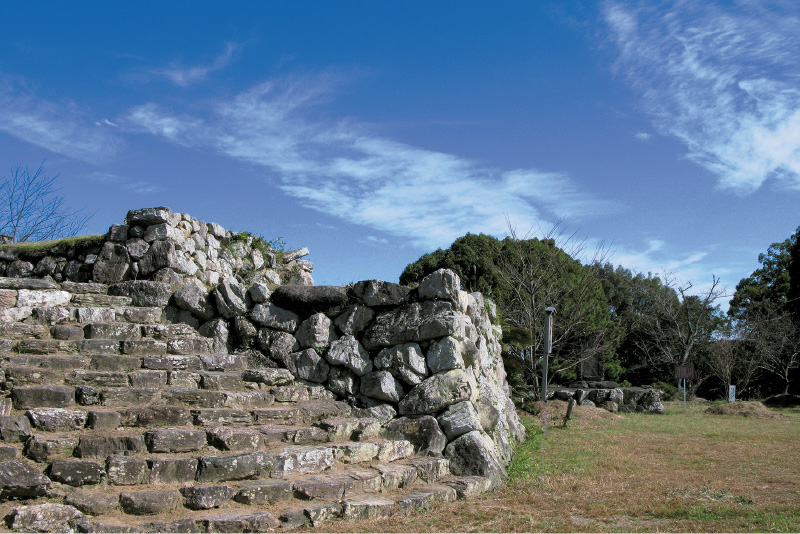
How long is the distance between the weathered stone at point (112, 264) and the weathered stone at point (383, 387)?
424 centimetres

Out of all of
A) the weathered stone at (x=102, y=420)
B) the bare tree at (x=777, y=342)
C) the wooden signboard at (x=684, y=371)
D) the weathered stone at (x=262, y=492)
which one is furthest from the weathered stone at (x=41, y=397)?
the bare tree at (x=777, y=342)

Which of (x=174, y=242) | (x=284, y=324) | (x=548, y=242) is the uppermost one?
(x=548, y=242)

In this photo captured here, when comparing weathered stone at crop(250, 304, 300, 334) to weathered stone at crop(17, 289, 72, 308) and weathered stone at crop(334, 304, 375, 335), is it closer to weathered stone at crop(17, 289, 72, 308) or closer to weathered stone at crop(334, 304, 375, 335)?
weathered stone at crop(334, 304, 375, 335)

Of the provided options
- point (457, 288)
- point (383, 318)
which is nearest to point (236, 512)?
point (383, 318)

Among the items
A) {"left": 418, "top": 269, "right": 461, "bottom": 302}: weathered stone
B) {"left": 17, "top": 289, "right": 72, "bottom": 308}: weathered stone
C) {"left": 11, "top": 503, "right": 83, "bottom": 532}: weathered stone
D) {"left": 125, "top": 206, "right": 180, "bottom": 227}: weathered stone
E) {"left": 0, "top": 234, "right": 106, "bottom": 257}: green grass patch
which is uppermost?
{"left": 125, "top": 206, "right": 180, "bottom": 227}: weathered stone

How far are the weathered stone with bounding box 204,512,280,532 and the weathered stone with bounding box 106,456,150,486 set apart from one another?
853mm

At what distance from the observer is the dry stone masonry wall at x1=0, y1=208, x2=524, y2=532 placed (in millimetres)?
4703

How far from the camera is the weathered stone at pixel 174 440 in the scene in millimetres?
5105

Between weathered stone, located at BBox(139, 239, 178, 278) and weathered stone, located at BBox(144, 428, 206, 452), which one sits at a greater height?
weathered stone, located at BBox(139, 239, 178, 278)

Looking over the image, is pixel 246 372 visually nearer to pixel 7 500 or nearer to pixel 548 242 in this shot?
pixel 7 500

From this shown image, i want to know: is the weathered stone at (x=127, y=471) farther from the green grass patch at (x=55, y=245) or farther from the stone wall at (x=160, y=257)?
the green grass patch at (x=55, y=245)

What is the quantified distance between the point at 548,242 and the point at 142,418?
48.6 feet

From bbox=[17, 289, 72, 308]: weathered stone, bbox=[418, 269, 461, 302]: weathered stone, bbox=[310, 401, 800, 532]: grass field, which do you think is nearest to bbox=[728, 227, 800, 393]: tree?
bbox=[310, 401, 800, 532]: grass field

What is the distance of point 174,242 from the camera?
8625 mm
